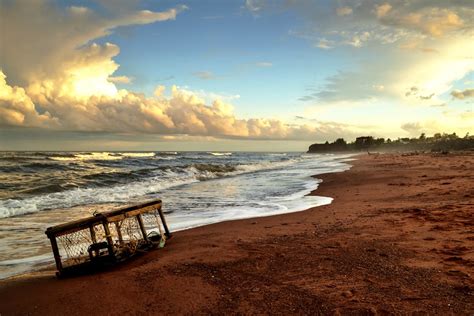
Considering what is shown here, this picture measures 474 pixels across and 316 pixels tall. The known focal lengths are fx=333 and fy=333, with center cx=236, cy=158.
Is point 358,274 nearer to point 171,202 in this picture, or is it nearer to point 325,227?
point 325,227

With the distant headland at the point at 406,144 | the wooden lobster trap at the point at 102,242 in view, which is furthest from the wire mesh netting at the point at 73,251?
the distant headland at the point at 406,144

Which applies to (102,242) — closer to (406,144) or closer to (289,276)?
(289,276)

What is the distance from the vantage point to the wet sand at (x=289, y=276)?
4.27 m

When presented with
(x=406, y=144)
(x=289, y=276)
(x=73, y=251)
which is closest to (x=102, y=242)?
(x=73, y=251)

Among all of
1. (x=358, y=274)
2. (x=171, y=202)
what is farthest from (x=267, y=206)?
(x=358, y=274)

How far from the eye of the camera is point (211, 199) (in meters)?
15.5

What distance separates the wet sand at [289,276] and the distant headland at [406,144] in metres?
60.7

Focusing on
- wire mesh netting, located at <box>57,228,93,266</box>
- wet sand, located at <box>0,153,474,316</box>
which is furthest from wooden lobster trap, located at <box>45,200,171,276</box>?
wet sand, located at <box>0,153,474,316</box>

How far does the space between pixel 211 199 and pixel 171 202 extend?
1.85 metres

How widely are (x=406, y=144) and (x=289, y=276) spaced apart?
9811 centimetres

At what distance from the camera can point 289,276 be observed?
513 centimetres

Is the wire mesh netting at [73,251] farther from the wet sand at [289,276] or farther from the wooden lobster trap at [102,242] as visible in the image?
the wet sand at [289,276]

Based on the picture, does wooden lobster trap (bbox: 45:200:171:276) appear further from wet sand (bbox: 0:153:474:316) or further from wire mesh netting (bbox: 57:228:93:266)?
wet sand (bbox: 0:153:474:316)

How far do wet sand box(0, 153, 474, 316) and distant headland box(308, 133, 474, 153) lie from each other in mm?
60654
